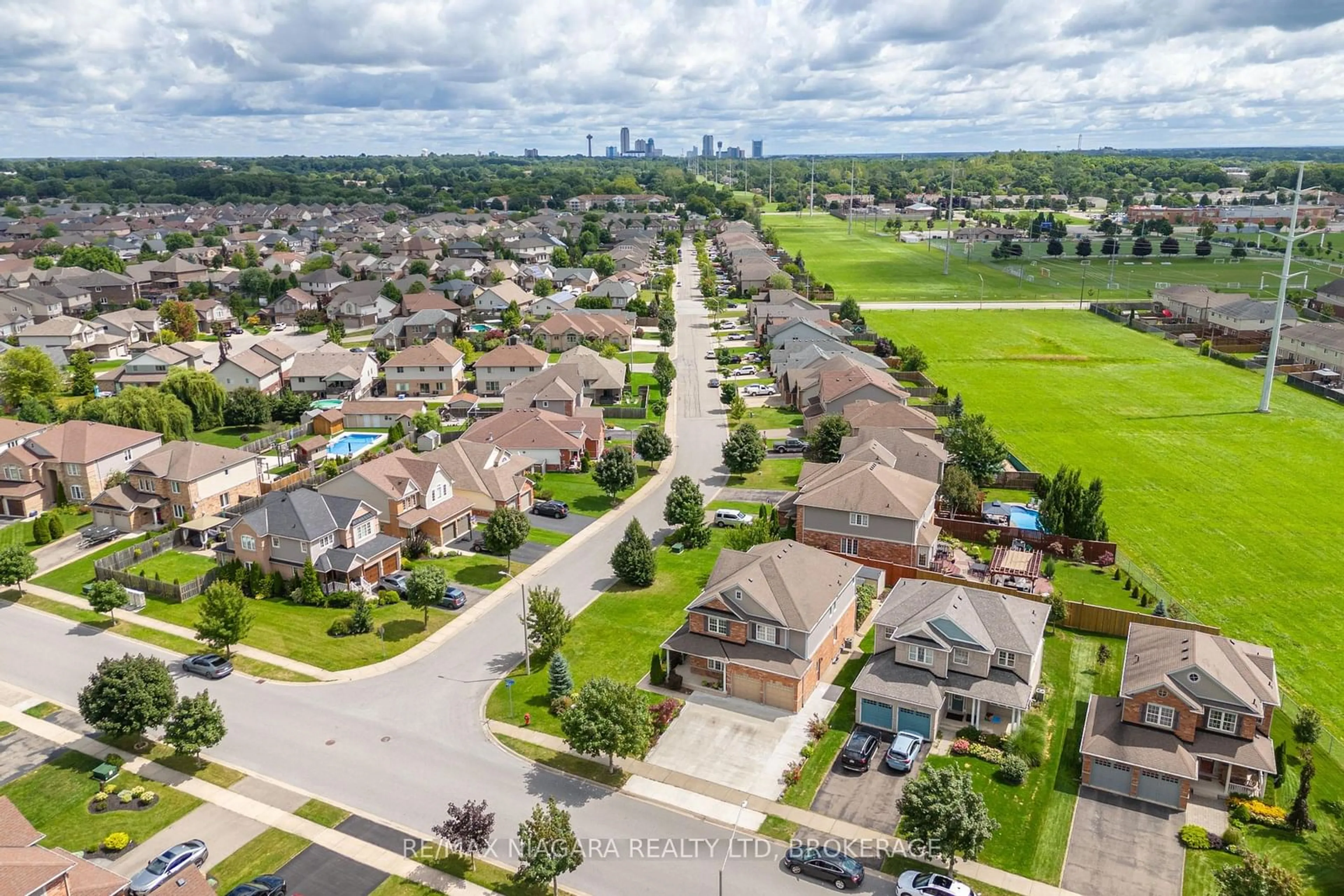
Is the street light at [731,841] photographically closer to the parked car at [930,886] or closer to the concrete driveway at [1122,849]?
the parked car at [930,886]

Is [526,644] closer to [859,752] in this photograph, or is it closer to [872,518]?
[859,752]

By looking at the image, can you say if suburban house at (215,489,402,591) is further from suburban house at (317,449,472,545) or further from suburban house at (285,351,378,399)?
suburban house at (285,351,378,399)

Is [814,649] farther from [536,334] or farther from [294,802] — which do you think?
[536,334]

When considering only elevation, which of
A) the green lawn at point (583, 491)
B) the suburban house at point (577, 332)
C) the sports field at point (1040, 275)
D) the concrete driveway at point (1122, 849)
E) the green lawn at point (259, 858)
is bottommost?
the concrete driveway at point (1122, 849)

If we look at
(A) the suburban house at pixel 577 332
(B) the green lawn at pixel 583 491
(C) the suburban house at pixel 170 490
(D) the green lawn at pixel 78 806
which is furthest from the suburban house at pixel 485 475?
(A) the suburban house at pixel 577 332

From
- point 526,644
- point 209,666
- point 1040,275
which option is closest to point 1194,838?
point 526,644

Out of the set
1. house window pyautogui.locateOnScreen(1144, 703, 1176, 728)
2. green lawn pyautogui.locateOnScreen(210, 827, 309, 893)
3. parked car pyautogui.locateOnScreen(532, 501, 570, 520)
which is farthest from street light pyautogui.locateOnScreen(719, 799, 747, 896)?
parked car pyautogui.locateOnScreen(532, 501, 570, 520)
